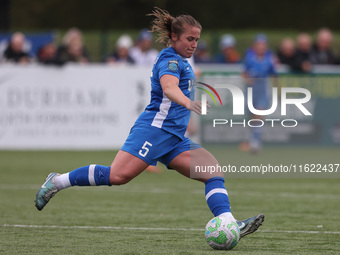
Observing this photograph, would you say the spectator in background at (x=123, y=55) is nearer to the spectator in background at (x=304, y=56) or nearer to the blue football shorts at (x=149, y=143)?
the spectator in background at (x=304, y=56)

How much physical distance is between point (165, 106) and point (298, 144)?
429 inches

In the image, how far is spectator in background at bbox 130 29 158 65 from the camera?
15.0 m

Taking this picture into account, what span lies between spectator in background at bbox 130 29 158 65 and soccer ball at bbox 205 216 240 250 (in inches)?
321

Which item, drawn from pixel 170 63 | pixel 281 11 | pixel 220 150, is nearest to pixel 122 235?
pixel 170 63

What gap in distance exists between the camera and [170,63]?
6.63m

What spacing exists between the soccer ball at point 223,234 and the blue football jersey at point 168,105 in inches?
30.4

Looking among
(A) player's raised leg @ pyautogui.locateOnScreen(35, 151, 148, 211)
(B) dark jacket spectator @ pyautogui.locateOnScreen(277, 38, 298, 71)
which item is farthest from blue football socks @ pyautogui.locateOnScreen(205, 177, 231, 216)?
(B) dark jacket spectator @ pyautogui.locateOnScreen(277, 38, 298, 71)

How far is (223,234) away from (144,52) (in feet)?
32.4

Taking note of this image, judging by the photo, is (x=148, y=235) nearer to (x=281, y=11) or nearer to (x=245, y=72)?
(x=245, y=72)

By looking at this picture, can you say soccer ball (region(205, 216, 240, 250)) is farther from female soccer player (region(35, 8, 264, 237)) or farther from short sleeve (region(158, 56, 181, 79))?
short sleeve (region(158, 56, 181, 79))

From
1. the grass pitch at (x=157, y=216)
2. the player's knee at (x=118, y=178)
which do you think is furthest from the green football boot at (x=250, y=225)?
the player's knee at (x=118, y=178)

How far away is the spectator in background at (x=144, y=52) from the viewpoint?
1495cm

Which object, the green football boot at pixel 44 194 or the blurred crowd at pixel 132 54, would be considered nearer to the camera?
the green football boot at pixel 44 194

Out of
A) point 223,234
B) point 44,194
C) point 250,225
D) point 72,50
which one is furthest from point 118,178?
point 72,50
